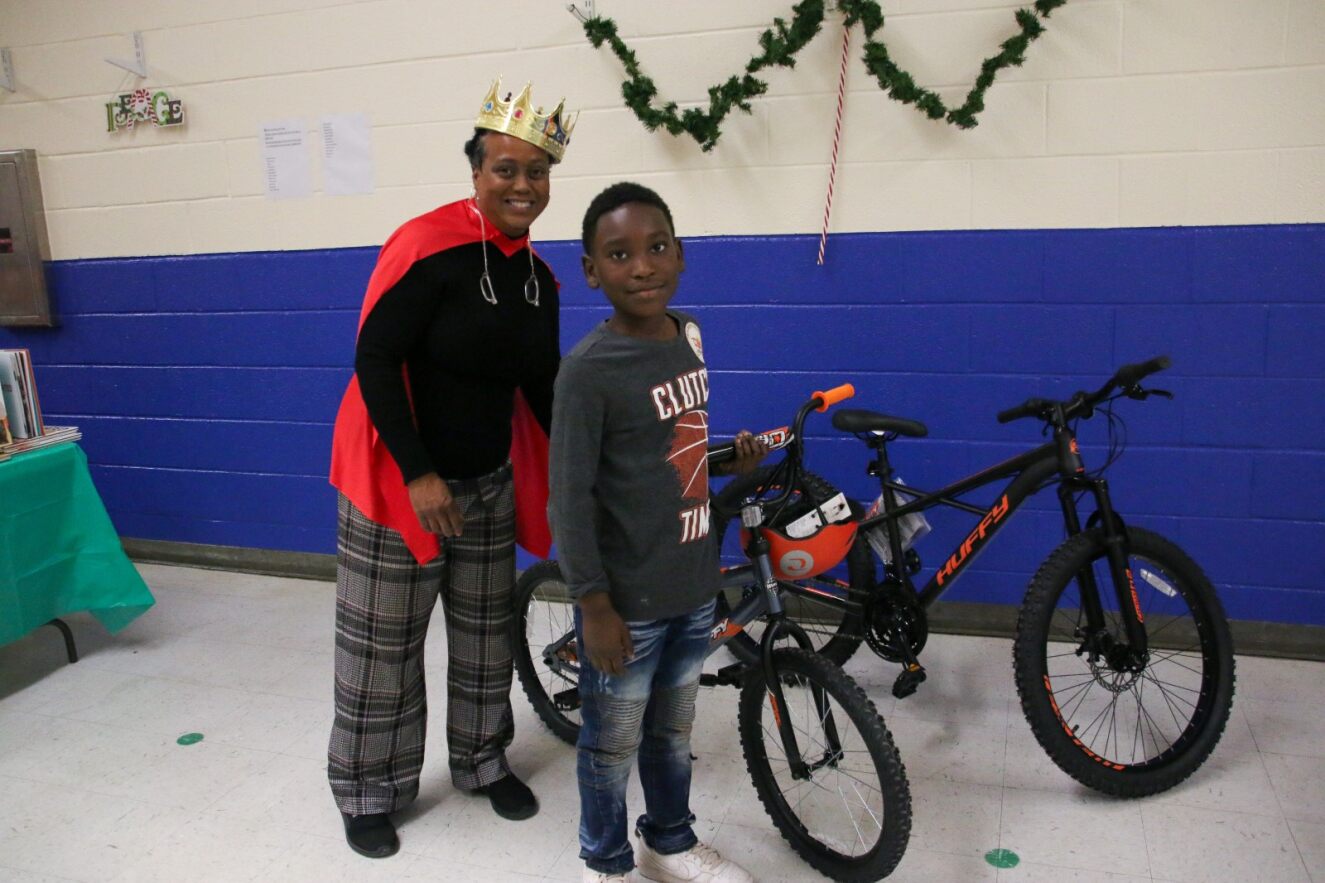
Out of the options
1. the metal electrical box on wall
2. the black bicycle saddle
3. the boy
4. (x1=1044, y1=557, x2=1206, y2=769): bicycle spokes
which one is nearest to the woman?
the boy

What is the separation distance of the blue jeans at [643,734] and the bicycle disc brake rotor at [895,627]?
2.41ft

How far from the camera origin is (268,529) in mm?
3777

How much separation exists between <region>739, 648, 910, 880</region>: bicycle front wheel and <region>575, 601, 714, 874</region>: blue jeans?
21 centimetres

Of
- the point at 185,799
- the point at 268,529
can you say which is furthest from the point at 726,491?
the point at 268,529

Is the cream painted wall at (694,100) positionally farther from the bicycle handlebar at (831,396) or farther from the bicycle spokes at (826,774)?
the bicycle spokes at (826,774)

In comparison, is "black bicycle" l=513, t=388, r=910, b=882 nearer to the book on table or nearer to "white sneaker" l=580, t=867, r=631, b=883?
"white sneaker" l=580, t=867, r=631, b=883

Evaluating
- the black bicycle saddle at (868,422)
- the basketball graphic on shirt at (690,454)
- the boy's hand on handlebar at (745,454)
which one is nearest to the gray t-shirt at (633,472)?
the basketball graphic on shirt at (690,454)

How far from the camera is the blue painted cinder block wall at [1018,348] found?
2.68 m

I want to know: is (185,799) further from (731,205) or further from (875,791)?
(731,205)

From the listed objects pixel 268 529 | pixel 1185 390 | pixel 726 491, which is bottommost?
pixel 268 529

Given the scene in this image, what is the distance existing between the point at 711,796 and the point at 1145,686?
120 centimetres

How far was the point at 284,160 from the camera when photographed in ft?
11.2

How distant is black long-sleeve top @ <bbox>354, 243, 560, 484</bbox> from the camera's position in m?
1.87

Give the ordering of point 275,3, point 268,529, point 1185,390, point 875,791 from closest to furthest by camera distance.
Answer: point 875,791 < point 1185,390 < point 275,3 < point 268,529
